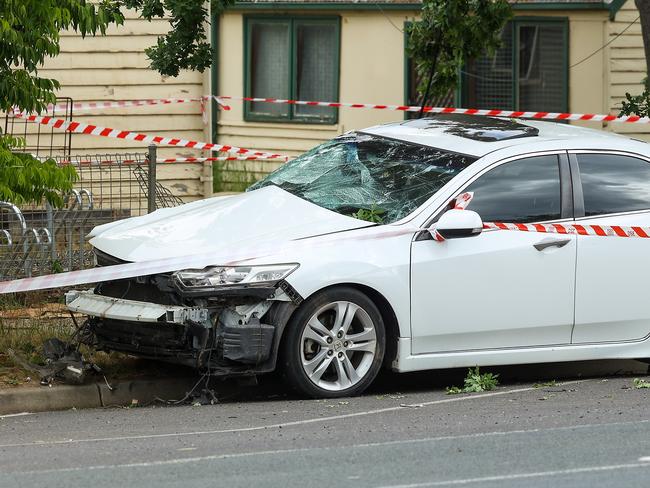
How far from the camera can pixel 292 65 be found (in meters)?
18.0

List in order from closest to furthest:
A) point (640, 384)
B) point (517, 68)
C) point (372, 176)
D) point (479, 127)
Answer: point (640, 384) → point (372, 176) → point (479, 127) → point (517, 68)

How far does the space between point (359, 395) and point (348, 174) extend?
61.7 inches

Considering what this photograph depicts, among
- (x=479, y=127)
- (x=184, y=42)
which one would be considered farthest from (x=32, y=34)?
(x=184, y=42)

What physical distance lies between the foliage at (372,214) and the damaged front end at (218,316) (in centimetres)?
72

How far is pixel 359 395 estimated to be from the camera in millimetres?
8359

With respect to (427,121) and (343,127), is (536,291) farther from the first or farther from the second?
(343,127)

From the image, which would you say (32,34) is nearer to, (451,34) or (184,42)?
(184,42)

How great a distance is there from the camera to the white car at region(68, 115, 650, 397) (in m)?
7.92

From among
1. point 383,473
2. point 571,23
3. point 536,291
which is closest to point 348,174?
point 536,291

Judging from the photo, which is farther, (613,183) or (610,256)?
(613,183)

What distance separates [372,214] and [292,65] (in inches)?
389

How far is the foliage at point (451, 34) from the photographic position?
13805 millimetres

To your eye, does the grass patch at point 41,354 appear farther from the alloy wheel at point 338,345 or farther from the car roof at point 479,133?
the car roof at point 479,133

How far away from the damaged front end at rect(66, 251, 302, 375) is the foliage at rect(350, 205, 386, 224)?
28.4 inches
